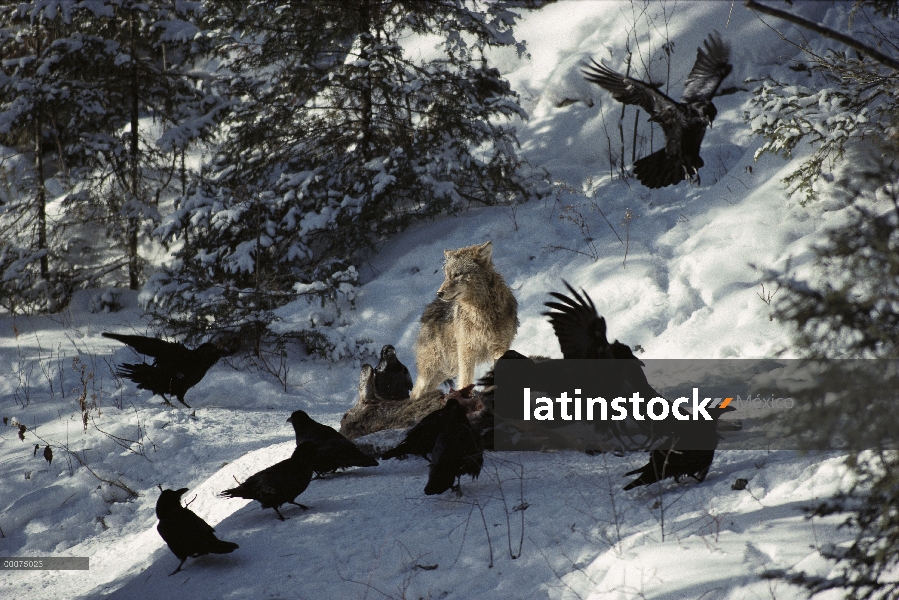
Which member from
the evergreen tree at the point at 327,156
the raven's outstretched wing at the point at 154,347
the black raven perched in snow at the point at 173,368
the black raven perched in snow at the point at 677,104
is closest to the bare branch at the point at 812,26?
the raven's outstretched wing at the point at 154,347

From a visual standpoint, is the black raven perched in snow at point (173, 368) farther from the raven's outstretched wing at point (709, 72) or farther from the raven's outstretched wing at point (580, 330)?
the raven's outstretched wing at point (709, 72)

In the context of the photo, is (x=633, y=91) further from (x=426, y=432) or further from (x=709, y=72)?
(x=426, y=432)

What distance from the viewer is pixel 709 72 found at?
8617 mm

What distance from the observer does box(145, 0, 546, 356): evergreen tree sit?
10633 mm

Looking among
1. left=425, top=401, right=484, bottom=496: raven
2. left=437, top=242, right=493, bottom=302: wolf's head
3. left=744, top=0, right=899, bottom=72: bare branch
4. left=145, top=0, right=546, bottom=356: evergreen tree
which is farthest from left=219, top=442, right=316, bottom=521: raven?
left=145, top=0, right=546, bottom=356: evergreen tree

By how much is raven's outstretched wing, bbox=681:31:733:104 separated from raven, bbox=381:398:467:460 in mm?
6096

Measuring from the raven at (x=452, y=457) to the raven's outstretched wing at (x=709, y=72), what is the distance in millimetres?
6334

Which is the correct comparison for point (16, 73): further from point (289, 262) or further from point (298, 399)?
point (298, 399)

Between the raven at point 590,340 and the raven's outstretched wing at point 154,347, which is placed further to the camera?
the raven's outstretched wing at point 154,347

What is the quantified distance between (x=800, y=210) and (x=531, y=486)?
6.46m

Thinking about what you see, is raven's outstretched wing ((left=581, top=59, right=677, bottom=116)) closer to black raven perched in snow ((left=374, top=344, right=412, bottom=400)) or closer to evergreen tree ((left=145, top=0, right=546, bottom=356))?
evergreen tree ((left=145, top=0, right=546, bottom=356))


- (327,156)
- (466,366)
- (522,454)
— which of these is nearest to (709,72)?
(466,366)

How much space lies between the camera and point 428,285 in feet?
35.5

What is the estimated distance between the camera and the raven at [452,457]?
155 inches
